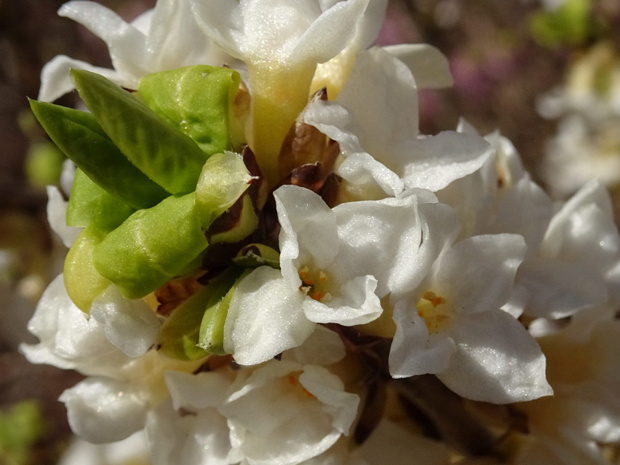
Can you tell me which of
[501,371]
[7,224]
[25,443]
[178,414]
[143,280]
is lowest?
[25,443]

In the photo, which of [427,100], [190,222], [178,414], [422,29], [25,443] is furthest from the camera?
[427,100]

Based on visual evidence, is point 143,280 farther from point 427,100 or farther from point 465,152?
point 427,100

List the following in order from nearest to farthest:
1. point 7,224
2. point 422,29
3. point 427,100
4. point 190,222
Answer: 1. point 190,222
2. point 7,224
3. point 422,29
4. point 427,100

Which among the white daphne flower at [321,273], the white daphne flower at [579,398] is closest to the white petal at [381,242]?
the white daphne flower at [321,273]

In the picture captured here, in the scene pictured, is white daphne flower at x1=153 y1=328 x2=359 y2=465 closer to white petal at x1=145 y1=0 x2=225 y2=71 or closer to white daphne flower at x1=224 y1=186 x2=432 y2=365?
white daphne flower at x1=224 y1=186 x2=432 y2=365

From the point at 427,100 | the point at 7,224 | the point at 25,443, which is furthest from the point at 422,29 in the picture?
the point at 25,443

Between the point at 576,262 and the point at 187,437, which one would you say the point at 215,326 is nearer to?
the point at 187,437
